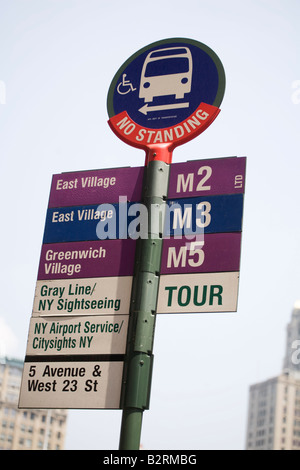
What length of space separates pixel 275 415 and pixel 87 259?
175 metres

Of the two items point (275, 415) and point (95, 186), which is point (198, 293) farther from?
point (275, 415)

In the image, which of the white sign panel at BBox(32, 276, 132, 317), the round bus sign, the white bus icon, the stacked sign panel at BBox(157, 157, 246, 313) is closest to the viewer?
the stacked sign panel at BBox(157, 157, 246, 313)

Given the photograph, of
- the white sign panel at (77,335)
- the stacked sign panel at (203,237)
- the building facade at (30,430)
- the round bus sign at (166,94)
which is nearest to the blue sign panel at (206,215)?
the stacked sign panel at (203,237)

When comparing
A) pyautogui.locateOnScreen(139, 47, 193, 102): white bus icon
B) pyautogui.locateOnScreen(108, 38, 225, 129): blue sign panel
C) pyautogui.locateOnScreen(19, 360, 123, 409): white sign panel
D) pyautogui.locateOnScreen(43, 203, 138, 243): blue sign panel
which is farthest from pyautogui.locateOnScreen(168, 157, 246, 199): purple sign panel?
pyautogui.locateOnScreen(19, 360, 123, 409): white sign panel

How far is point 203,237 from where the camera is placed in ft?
25.1

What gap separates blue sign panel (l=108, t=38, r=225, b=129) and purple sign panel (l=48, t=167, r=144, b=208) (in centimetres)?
75

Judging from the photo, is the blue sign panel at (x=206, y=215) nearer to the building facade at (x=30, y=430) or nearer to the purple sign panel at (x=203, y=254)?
the purple sign panel at (x=203, y=254)

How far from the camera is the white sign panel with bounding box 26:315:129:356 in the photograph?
24.3 feet

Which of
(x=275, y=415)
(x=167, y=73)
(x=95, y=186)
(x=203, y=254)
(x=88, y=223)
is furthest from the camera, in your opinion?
(x=275, y=415)

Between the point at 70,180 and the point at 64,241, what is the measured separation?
0.86 metres

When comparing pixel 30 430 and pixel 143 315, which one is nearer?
pixel 143 315

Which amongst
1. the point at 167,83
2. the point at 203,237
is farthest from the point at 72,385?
the point at 167,83

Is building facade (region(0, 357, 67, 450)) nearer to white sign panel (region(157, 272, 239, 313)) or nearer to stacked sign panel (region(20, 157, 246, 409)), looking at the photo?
stacked sign panel (region(20, 157, 246, 409))
